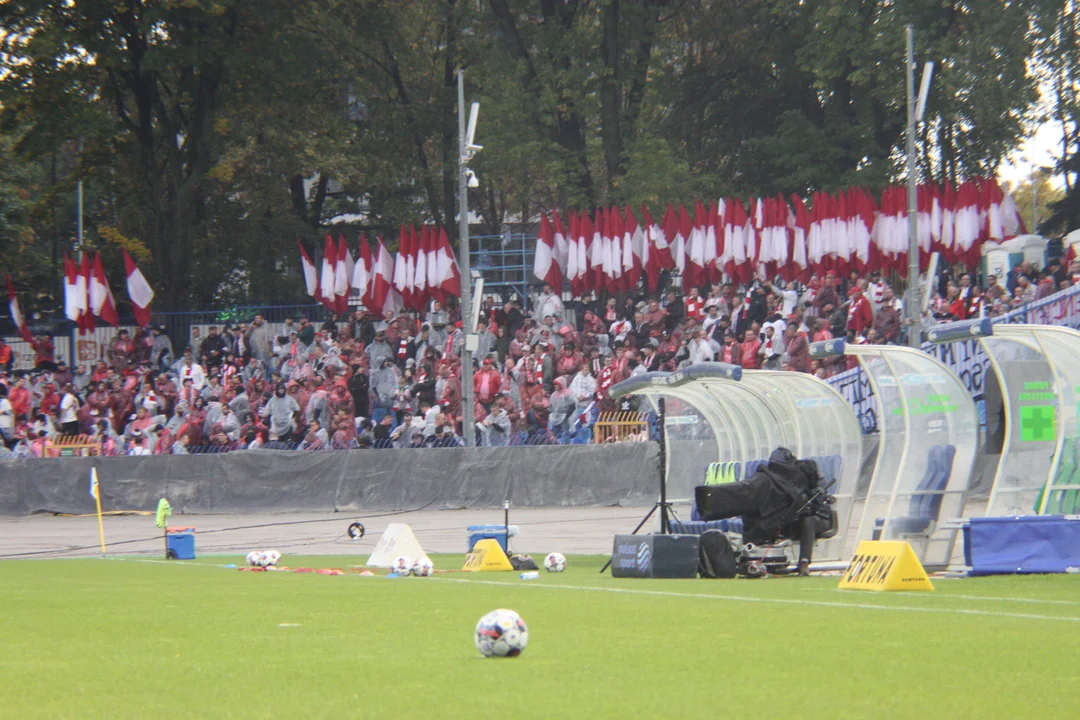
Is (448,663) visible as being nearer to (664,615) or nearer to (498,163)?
(664,615)

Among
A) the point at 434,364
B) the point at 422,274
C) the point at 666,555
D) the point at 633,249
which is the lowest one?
the point at 666,555

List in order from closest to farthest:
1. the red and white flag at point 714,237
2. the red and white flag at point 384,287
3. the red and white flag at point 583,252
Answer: the red and white flag at point 714,237
the red and white flag at point 583,252
the red and white flag at point 384,287

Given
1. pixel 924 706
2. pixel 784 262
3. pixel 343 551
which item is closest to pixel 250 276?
pixel 784 262

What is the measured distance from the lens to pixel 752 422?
65.3 feet

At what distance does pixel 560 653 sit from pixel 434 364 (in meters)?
27.0

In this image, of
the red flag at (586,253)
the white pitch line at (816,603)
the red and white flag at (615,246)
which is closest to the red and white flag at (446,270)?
the red flag at (586,253)

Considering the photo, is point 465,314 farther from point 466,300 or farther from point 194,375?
point 194,375

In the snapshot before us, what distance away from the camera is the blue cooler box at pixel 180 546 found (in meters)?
22.6

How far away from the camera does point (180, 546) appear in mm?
22766

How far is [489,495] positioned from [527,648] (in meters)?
20.5

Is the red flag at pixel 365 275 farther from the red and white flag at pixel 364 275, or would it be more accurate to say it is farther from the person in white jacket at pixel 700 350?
the person in white jacket at pixel 700 350

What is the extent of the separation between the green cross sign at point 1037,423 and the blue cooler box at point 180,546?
1313 cm

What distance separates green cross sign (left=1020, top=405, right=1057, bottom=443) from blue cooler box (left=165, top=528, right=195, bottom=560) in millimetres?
13129

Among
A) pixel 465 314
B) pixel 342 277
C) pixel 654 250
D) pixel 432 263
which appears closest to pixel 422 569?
pixel 465 314
